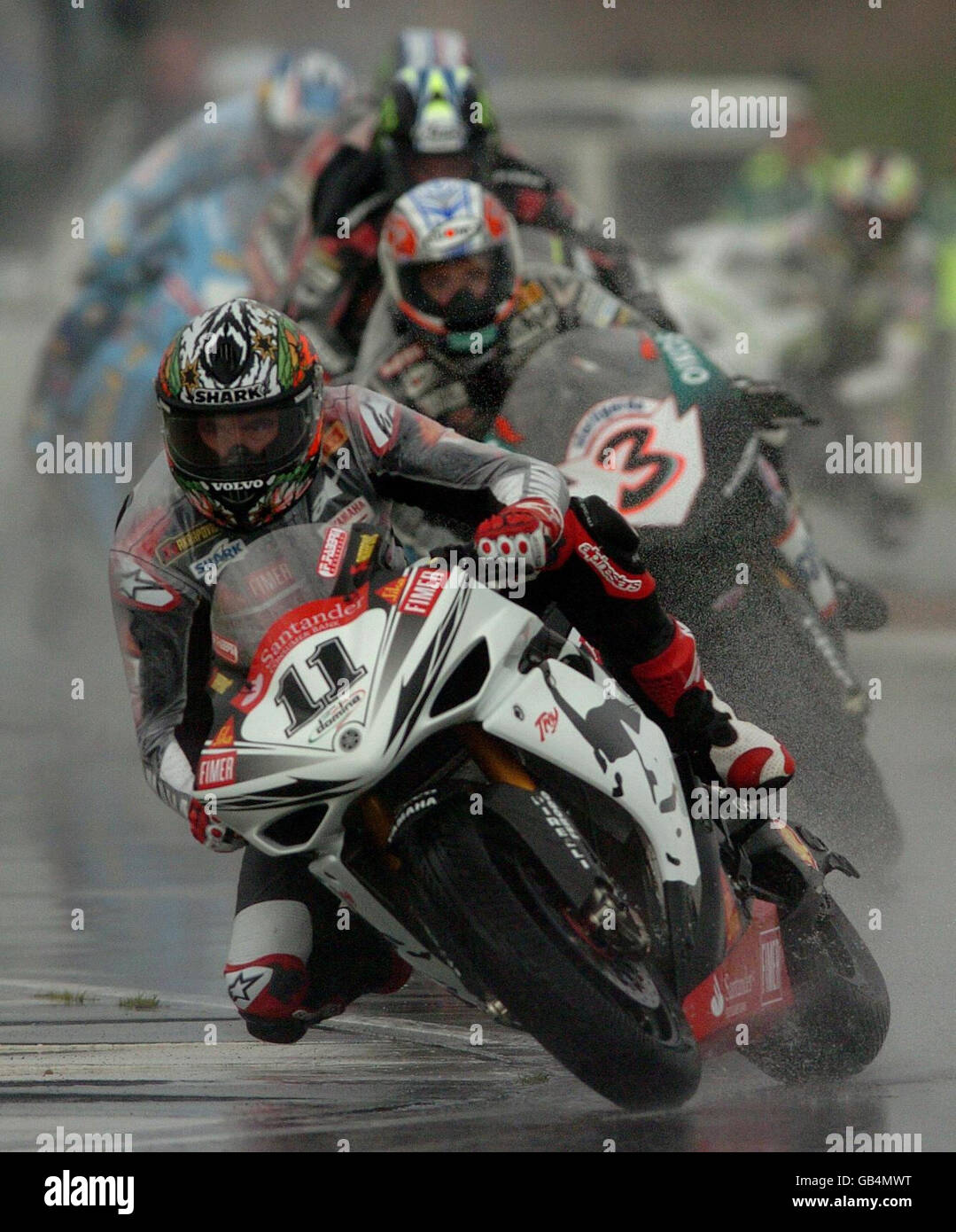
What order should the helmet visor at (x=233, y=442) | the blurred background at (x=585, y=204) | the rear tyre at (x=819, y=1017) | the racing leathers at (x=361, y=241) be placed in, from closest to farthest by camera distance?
the helmet visor at (x=233, y=442)
the rear tyre at (x=819, y=1017)
the blurred background at (x=585, y=204)
the racing leathers at (x=361, y=241)

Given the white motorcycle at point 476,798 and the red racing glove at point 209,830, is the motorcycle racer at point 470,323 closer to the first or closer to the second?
the white motorcycle at point 476,798

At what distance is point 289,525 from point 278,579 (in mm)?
217

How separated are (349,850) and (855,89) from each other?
20.7 metres

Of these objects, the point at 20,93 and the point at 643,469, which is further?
the point at 20,93

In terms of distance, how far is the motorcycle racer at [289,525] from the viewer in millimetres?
4746

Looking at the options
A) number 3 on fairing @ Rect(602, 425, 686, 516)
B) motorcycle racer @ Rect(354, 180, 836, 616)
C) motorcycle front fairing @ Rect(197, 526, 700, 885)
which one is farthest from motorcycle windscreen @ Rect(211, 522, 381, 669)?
motorcycle racer @ Rect(354, 180, 836, 616)

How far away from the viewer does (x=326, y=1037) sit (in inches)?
227

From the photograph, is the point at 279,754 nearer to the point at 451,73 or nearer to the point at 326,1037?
the point at 326,1037

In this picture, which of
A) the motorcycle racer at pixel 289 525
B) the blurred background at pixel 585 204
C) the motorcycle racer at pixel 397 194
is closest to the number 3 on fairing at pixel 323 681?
the motorcycle racer at pixel 289 525

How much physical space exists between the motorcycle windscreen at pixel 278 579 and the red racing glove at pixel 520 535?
236 millimetres

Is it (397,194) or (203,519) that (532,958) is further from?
(397,194)

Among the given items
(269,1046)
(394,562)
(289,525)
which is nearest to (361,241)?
(269,1046)

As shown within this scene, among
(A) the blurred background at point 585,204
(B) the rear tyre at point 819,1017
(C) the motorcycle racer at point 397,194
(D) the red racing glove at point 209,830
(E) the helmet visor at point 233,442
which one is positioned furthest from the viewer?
(C) the motorcycle racer at point 397,194

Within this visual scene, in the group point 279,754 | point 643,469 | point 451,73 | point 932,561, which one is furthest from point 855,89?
point 279,754
